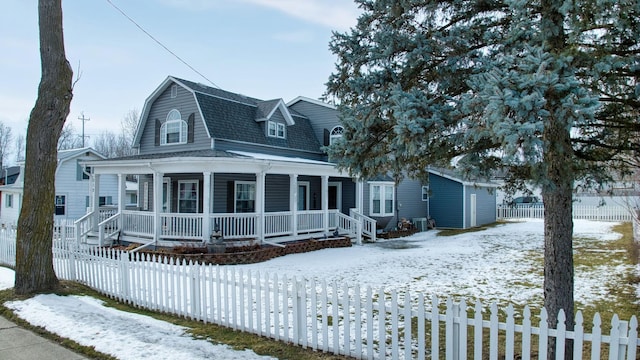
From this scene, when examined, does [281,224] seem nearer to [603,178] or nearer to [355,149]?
[355,149]

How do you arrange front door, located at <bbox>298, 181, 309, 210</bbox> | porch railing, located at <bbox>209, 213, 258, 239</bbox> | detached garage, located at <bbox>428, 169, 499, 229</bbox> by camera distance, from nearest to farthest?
porch railing, located at <bbox>209, 213, 258, 239</bbox> < front door, located at <bbox>298, 181, 309, 210</bbox> < detached garage, located at <bbox>428, 169, 499, 229</bbox>

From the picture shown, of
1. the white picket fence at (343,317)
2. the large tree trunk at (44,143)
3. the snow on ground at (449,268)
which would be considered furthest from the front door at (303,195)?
the large tree trunk at (44,143)

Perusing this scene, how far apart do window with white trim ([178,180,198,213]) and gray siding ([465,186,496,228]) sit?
1610 centimetres

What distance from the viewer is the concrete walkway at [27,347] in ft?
17.4

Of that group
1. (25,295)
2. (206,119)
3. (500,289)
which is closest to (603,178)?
(500,289)

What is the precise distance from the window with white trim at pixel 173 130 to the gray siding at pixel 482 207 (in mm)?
16672

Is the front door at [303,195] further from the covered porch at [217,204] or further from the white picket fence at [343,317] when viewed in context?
the white picket fence at [343,317]

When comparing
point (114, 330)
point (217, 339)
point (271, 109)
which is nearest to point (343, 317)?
point (217, 339)

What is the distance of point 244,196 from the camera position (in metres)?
17.9

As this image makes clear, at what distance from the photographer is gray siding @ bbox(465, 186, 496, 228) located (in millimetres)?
25719

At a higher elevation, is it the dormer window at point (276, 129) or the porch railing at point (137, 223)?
the dormer window at point (276, 129)

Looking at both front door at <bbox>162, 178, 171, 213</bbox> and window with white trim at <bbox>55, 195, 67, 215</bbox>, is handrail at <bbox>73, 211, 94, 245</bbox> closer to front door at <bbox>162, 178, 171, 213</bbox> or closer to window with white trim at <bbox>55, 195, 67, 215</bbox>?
front door at <bbox>162, 178, 171, 213</bbox>

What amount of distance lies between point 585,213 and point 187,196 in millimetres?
27631

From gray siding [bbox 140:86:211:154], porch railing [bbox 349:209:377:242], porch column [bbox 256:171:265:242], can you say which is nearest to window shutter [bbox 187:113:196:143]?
gray siding [bbox 140:86:211:154]
